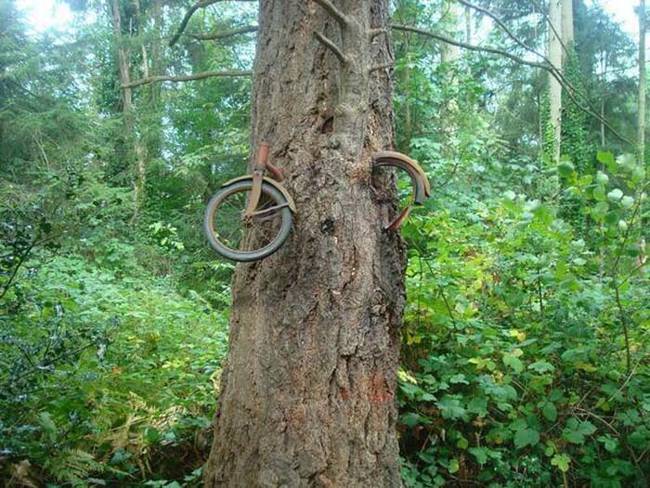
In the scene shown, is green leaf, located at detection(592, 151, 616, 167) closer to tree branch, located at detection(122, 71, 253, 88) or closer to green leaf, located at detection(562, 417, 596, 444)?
green leaf, located at detection(562, 417, 596, 444)

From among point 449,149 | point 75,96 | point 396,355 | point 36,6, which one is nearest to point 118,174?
point 75,96

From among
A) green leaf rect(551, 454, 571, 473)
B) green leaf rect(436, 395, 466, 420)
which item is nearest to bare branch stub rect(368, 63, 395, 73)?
green leaf rect(436, 395, 466, 420)

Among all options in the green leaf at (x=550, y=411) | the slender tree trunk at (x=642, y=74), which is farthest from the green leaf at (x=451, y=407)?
the slender tree trunk at (x=642, y=74)

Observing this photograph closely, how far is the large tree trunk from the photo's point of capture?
2.19 meters

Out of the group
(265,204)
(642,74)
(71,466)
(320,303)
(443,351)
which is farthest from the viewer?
(642,74)

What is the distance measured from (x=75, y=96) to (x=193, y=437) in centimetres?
1385

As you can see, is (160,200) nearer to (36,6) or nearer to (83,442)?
(36,6)

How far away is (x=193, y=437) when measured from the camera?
3.17 meters

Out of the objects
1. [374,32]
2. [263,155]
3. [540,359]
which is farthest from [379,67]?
[540,359]

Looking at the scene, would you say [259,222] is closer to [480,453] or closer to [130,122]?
[480,453]

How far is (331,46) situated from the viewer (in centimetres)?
223

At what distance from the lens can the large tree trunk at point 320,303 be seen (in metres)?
2.19

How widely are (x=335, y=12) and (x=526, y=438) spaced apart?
7.96 ft

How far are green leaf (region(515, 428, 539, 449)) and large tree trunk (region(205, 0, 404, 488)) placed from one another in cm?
118
